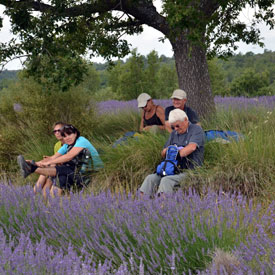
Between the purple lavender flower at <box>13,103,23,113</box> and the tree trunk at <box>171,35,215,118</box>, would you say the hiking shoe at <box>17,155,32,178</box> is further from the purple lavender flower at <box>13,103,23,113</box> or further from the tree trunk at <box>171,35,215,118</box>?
the tree trunk at <box>171,35,215,118</box>

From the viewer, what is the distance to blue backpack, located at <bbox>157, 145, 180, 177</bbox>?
5672 mm

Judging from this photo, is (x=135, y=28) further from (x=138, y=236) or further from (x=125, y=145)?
(x=138, y=236)

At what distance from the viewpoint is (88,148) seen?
651 cm

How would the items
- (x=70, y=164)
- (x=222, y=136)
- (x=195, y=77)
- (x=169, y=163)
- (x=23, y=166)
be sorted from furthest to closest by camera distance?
(x=195, y=77) < (x=222, y=136) < (x=70, y=164) < (x=23, y=166) < (x=169, y=163)

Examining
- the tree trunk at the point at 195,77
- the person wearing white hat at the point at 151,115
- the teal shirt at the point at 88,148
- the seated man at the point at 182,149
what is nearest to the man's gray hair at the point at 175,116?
the seated man at the point at 182,149

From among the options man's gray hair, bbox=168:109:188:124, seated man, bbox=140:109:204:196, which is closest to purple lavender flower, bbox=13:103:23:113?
seated man, bbox=140:109:204:196

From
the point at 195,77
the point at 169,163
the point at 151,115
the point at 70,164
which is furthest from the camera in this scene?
the point at 195,77

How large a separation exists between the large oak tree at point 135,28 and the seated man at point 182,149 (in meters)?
1.74

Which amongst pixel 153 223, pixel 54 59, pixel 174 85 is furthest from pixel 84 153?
pixel 174 85

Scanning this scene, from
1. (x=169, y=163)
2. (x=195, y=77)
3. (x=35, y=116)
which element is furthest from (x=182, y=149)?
(x=35, y=116)

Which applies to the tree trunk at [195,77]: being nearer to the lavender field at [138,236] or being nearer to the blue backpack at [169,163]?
the blue backpack at [169,163]

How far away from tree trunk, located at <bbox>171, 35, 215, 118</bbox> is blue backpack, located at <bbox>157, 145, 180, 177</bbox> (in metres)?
3.41

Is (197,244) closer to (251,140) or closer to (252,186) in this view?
(252,186)

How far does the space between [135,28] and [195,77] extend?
2.14 meters
